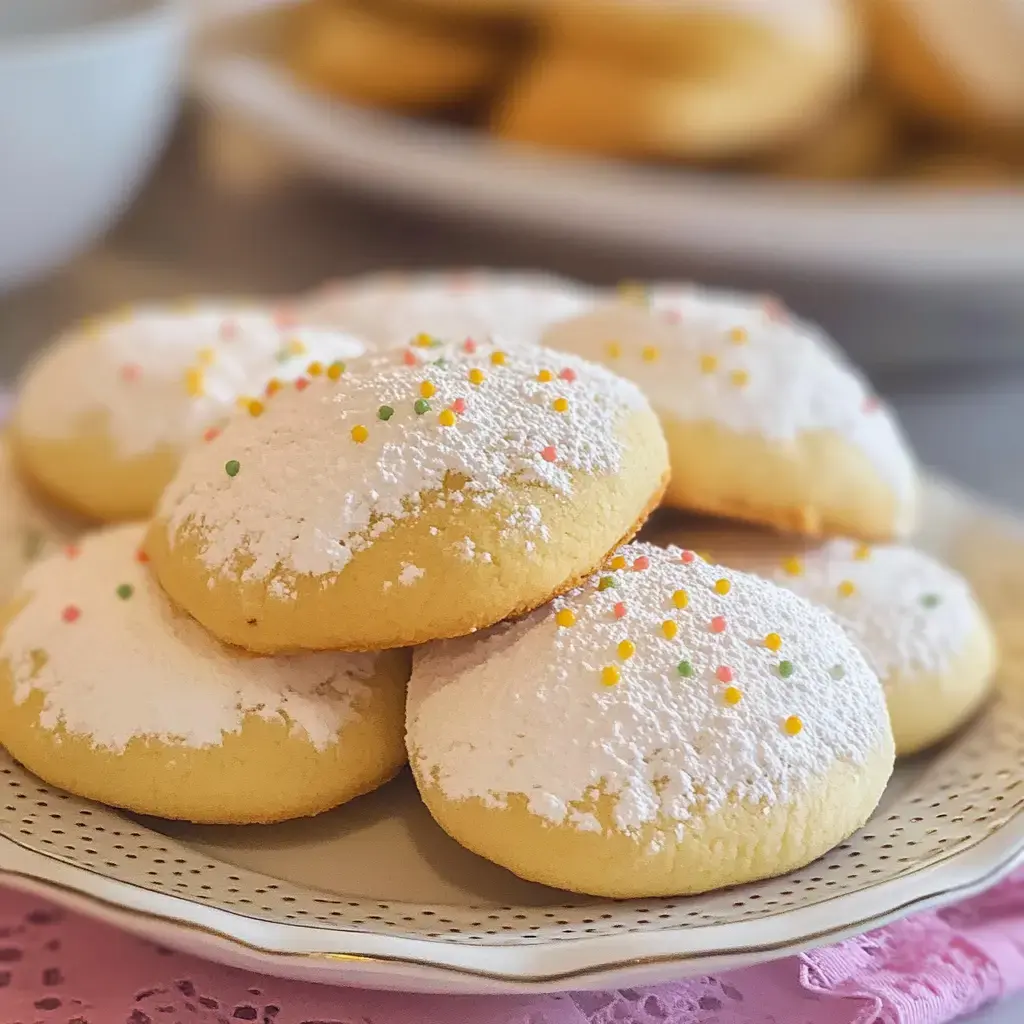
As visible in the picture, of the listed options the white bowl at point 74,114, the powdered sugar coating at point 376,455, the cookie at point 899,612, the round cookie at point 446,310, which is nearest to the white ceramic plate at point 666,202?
the white bowl at point 74,114

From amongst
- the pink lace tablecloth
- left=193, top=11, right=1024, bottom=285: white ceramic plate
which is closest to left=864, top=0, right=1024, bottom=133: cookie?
left=193, top=11, right=1024, bottom=285: white ceramic plate

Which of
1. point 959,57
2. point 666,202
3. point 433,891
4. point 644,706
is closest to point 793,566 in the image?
point 644,706

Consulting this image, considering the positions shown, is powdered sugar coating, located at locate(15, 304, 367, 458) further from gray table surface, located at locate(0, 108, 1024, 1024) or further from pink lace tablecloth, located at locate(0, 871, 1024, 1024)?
gray table surface, located at locate(0, 108, 1024, 1024)

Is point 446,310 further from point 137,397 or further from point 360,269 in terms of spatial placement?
point 360,269

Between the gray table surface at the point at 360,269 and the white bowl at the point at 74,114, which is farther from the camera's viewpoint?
the gray table surface at the point at 360,269

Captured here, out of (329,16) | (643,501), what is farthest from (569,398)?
→ (329,16)

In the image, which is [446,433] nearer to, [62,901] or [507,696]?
[507,696]

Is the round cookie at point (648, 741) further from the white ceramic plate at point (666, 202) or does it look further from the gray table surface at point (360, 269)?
the white ceramic plate at point (666, 202)
